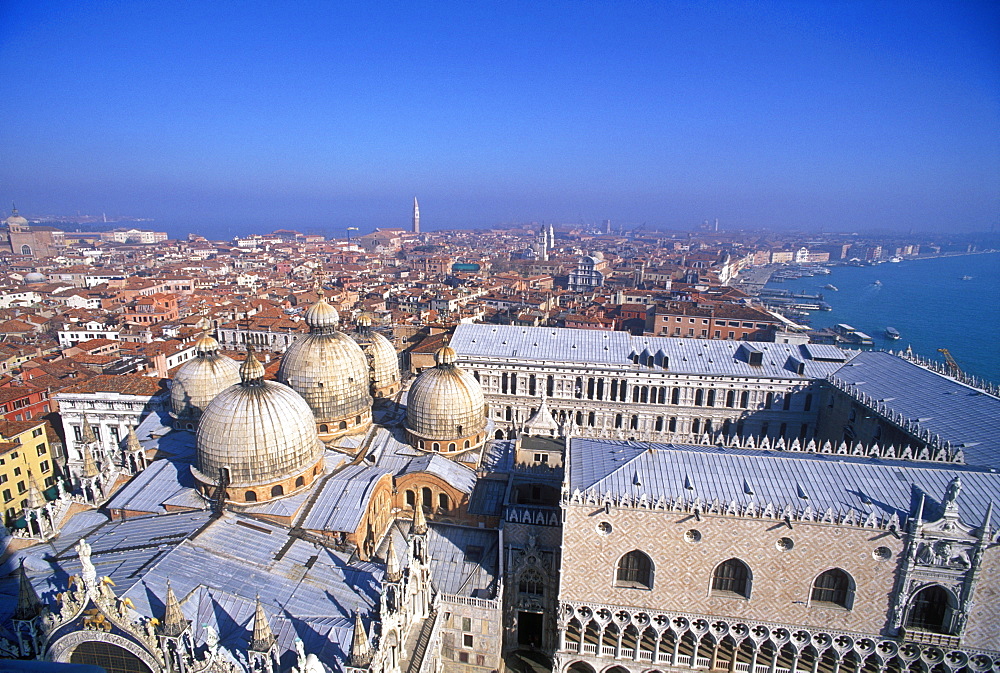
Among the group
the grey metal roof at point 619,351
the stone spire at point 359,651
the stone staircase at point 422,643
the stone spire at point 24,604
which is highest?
the grey metal roof at point 619,351

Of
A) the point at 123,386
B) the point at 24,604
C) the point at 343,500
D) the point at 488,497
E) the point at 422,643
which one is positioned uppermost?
the point at 24,604

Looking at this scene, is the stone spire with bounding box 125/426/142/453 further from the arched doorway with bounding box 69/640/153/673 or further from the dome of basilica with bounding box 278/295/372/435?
the arched doorway with bounding box 69/640/153/673

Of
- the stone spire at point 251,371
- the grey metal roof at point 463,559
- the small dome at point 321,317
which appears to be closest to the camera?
the grey metal roof at point 463,559

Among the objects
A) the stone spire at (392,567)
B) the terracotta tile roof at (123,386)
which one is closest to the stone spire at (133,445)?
the terracotta tile roof at (123,386)

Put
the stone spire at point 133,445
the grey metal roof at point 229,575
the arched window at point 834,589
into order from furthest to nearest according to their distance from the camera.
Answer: the stone spire at point 133,445 < the arched window at point 834,589 < the grey metal roof at point 229,575

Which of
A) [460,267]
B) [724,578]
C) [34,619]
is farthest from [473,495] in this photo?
[460,267]

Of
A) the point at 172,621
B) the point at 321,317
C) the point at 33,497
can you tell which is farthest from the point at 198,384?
the point at 172,621

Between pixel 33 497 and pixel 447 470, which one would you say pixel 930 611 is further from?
pixel 33 497

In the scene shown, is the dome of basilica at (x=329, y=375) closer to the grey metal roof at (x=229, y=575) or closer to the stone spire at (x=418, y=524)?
the grey metal roof at (x=229, y=575)

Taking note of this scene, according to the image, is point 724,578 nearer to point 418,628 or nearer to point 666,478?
point 666,478
